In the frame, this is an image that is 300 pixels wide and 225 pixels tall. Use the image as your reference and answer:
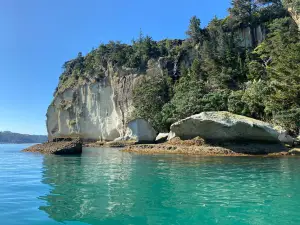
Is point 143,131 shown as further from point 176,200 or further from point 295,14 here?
point 295,14

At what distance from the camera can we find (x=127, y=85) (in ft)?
210

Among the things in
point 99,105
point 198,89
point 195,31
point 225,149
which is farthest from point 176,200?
point 99,105

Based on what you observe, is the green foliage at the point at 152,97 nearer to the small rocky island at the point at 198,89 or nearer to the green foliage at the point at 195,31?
the small rocky island at the point at 198,89

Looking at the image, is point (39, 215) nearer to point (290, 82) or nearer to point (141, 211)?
point (141, 211)

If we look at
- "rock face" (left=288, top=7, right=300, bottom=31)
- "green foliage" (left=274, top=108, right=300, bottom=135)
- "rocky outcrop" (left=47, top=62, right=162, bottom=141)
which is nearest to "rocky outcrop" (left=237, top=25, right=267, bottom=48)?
"rock face" (left=288, top=7, right=300, bottom=31)

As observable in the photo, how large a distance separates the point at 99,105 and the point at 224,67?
101ft

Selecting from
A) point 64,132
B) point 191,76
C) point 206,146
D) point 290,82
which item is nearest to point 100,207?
point 206,146

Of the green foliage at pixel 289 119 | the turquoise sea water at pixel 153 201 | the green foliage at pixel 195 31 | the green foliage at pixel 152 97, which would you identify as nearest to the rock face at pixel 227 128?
the green foliage at pixel 289 119

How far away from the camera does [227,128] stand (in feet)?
85.0

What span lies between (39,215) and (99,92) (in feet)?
203

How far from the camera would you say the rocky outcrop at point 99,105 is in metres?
63.7

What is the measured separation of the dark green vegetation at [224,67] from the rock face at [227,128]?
16.0ft

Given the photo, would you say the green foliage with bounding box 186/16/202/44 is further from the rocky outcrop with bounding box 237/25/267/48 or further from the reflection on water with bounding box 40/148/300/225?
the reflection on water with bounding box 40/148/300/225

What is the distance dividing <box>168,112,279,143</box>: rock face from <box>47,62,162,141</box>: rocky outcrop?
33.3 metres
